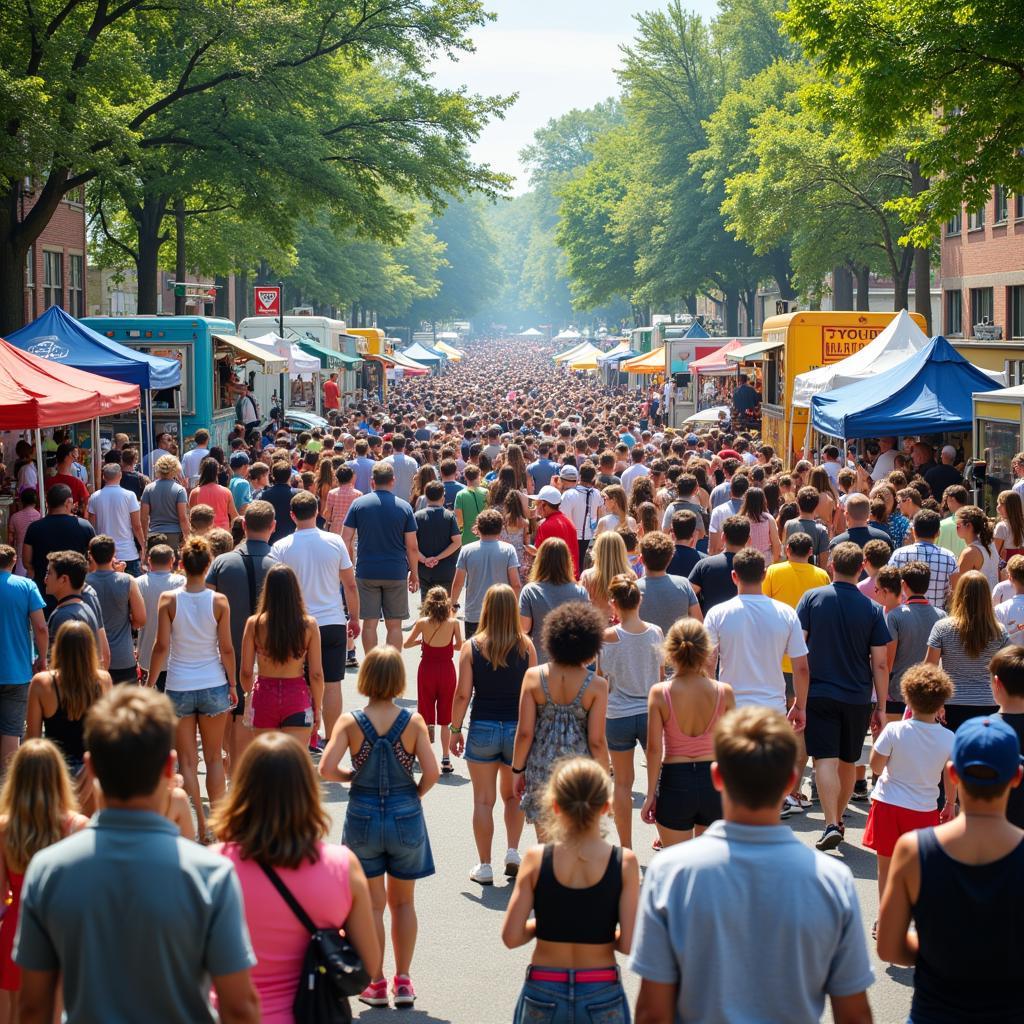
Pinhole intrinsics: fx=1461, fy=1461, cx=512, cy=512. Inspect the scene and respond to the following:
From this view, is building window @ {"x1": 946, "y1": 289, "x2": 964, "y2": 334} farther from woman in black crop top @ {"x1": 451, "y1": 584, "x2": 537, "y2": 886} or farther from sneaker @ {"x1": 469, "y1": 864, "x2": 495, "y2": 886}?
sneaker @ {"x1": 469, "y1": 864, "x2": 495, "y2": 886}

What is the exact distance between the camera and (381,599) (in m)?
12.0

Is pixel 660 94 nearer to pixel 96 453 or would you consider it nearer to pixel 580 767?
pixel 96 453

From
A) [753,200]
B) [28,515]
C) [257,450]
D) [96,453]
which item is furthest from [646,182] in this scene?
[28,515]

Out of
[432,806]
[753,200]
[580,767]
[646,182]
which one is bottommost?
[432,806]

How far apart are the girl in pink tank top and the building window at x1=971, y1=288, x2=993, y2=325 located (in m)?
32.4

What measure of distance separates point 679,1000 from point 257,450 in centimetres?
1849

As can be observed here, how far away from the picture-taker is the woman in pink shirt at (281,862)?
12.6ft

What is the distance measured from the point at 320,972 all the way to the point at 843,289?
54.5 m

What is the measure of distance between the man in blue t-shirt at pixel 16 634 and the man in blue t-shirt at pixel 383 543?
356 centimetres

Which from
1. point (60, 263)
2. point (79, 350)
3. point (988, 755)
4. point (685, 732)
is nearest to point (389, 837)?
point (685, 732)

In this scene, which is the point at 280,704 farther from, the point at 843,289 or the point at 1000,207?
the point at 843,289

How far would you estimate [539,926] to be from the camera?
14.1 feet

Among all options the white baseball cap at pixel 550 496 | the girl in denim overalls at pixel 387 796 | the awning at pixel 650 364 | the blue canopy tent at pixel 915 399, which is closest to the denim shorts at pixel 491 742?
the girl in denim overalls at pixel 387 796

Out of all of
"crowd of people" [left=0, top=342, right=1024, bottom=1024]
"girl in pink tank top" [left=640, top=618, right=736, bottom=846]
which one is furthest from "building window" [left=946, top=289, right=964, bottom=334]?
"girl in pink tank top" [left=640, top=618, right=736, bottom=846]
